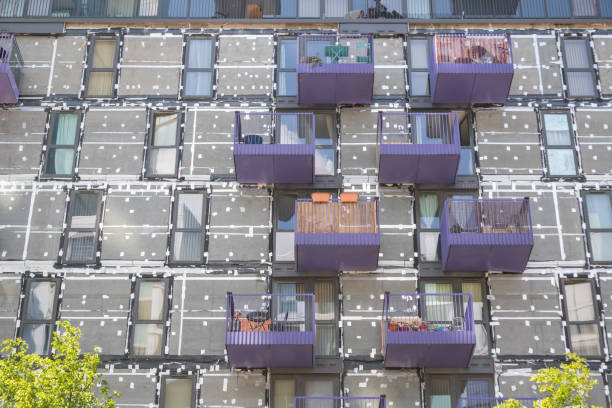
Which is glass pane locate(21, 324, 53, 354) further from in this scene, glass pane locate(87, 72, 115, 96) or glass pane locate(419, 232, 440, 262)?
glass pane locate(419, 232, 440, 262)

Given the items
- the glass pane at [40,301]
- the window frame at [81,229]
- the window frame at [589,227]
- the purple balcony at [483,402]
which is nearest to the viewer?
the purple balcony at [483,402]

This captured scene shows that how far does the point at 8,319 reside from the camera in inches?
984

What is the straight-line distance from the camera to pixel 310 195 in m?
26.4

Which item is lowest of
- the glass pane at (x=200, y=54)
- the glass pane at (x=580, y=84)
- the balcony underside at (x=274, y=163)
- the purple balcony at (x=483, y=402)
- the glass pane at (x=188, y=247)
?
the purple balcony at (x=483, y=402)

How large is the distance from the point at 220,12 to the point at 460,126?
8.50 metres

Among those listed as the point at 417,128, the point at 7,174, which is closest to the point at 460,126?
the point at 417,128

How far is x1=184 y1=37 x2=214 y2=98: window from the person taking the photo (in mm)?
27625

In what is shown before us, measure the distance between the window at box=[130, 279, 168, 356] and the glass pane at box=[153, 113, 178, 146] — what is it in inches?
173

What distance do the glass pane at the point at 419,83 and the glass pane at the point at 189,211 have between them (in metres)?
7.35

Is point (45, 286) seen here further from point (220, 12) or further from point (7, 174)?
point (220, 12)

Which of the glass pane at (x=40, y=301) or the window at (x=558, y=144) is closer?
the glass pane at (x=40, y=301)

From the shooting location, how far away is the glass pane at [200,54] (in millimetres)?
27969

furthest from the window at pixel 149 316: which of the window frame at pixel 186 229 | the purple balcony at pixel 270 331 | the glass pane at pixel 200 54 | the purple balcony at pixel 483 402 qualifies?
the purple balcony at pixel 483 402

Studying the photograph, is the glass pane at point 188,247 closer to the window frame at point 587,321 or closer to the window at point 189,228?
the window at point 189,228
